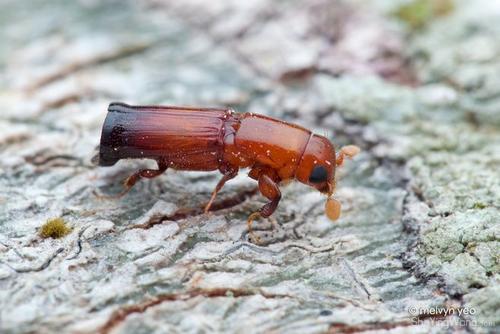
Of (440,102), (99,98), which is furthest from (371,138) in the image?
(99,98)

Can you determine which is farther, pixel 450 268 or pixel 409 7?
pixel 409 7

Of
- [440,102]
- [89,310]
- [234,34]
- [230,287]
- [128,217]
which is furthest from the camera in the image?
[234,34]

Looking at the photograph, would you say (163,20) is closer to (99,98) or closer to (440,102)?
(99,98)

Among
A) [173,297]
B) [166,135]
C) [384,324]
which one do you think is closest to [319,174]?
[166,135]

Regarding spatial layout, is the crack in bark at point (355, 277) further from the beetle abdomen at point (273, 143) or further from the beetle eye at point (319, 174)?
the beetle abdomen at point (273, 143)

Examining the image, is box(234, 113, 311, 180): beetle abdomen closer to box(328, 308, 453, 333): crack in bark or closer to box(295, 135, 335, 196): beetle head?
box(295, 135, 335, 196): beetle head

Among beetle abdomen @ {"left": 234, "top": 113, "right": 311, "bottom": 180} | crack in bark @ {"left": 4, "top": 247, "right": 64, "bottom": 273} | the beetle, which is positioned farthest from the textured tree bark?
beetle abdomen @ {"left": 234, "top": 113, "right": 311, "bottom": 180}
